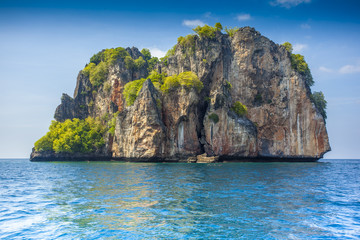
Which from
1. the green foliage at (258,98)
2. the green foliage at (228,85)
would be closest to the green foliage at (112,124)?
the green foliage at (228,85)

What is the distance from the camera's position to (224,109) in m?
53.6

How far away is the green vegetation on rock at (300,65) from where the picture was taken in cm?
6425

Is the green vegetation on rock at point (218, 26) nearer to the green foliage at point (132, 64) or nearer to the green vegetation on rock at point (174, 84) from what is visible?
the green vegetation on rock at point (174, 84)

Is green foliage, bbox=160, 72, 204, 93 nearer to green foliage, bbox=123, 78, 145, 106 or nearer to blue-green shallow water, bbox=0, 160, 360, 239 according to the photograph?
green foliage, bbox=123, 78, 145, 106

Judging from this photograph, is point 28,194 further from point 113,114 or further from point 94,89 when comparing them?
point 94,89

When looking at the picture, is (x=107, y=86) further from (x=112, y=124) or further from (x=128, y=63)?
(x=112, y=124)

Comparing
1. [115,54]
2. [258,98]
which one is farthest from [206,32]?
[115,54]

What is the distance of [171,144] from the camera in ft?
172

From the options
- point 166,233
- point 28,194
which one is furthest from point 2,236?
point 28,194

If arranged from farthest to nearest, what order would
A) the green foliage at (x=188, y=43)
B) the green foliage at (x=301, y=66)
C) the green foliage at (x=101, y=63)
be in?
the green foliage at (x=101, y=63) < the green foliage at (x=301, y=66) < the green foliage at (x=188, y=43)

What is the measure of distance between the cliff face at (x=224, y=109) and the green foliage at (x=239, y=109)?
36.6 inches

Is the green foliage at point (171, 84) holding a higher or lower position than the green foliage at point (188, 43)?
lower

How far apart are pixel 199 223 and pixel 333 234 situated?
4352 millimetres

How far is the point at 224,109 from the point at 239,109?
473cm
